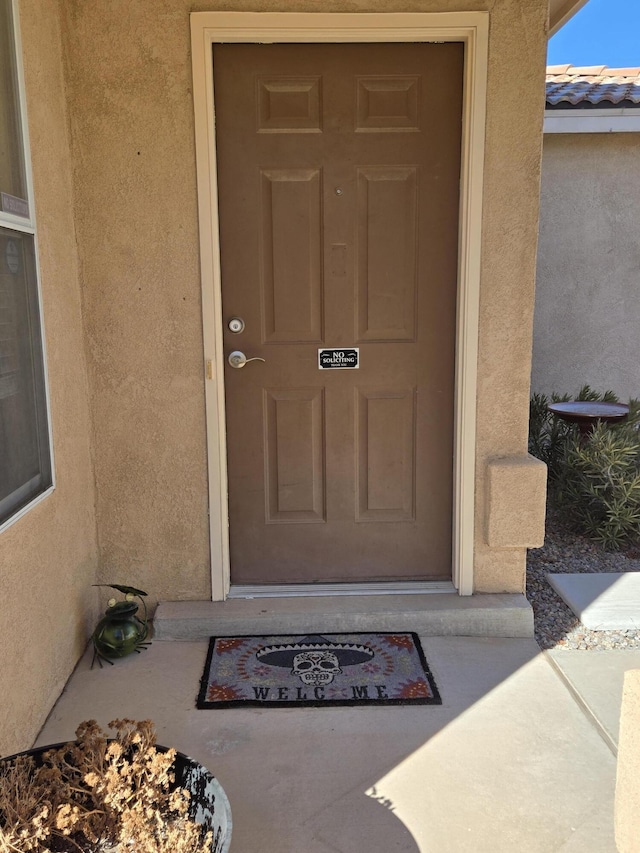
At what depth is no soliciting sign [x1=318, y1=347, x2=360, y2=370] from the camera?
346 centimetres

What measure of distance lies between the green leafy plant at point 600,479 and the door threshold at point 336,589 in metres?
1.48

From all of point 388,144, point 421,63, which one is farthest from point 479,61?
point 388,144

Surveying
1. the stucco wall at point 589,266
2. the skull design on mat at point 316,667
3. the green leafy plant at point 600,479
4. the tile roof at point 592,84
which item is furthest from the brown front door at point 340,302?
→ the tile roof at point 592,84

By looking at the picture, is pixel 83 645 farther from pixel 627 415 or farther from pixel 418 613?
pixel 627 415

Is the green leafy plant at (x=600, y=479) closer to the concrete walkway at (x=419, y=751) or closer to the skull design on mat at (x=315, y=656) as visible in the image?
the concrete walkway at (x=419, y=751)

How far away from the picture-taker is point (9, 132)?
2.50m

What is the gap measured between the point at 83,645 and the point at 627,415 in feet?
12.2

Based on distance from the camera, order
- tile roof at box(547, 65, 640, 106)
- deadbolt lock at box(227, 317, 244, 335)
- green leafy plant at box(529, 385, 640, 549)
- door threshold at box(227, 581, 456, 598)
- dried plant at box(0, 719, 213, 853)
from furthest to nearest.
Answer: tile roof at box(547, 65, 640, 106)
green leafy plant at box(529, 385, 640, 549)
door threshold at box(227, 581, 456, 598)
deadbolt lock at box(227, 317, 244, 335)
dried plant at box(0, 719, 213, 853)

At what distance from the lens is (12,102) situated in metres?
2.54

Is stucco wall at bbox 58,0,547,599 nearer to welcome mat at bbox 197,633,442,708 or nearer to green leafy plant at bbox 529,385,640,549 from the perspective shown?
welcome mat at bbox 197,633,442,708

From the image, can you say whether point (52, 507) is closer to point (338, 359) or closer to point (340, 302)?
point (338, 359)

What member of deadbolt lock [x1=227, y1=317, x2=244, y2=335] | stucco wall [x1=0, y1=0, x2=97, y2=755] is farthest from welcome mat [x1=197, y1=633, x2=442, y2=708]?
deadbolt lock [x1=227, y1=317, x2=244, y2=335]

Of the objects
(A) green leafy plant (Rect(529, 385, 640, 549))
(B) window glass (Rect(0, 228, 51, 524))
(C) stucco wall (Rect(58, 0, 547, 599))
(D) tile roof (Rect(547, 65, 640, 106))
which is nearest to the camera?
(B) window glass (Rect(0, 228, 51, 524))

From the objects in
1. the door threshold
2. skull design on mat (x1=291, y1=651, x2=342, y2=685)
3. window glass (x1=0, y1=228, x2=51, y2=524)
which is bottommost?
skull design on mat (x1=291, y1=651, x2=342, y2=685)
